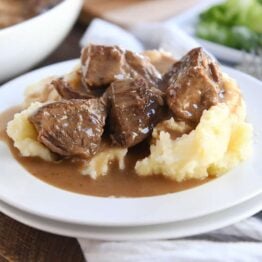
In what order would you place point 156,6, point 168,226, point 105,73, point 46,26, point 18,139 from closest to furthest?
point 168,226
point 18,139
point 105,73
point 46,26
point 156,6

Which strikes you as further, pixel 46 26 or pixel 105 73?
pixel 46 26

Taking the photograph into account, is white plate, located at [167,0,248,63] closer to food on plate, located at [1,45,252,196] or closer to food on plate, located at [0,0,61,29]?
food on plate, located at [0,0,61,29]

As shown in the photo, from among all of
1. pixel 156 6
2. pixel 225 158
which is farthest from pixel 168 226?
pixel 156 6

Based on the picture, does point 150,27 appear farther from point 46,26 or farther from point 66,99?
point 66,99

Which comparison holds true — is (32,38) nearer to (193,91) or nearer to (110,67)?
(110,67)

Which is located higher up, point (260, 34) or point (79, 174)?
point (79, 174)

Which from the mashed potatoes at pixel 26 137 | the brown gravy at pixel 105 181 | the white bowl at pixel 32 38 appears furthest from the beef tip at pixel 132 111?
the white bowl at pixel 32 38

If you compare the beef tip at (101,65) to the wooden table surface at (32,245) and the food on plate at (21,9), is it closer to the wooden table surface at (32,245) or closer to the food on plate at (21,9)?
the wooden table surface at (32,245)

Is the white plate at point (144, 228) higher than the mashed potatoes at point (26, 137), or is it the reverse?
the mashed potatoes at point (26, 137)
